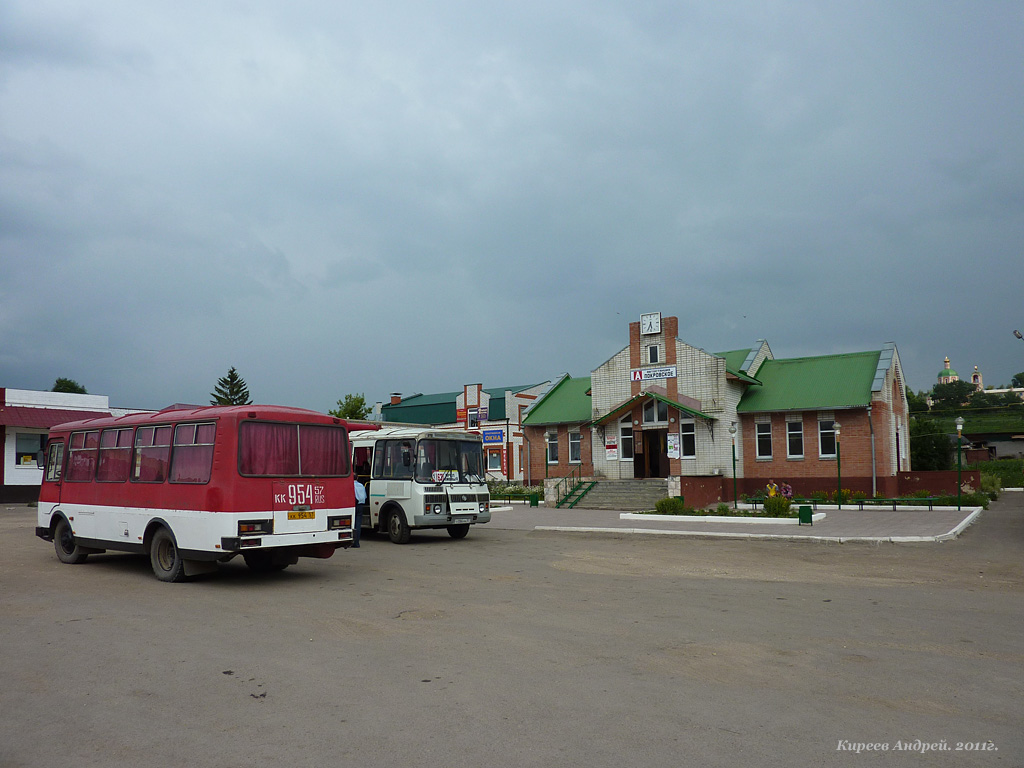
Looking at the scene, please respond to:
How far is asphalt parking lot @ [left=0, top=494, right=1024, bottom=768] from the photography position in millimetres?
5051

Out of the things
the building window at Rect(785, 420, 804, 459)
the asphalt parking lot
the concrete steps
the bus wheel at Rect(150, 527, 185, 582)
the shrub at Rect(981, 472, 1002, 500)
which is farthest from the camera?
the shrub at Rect(981, 472, 1002, 500)

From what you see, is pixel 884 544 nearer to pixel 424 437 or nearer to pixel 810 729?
pixel 424 437

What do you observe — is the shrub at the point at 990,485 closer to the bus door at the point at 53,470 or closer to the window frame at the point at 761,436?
the window frame at the point at 761,436

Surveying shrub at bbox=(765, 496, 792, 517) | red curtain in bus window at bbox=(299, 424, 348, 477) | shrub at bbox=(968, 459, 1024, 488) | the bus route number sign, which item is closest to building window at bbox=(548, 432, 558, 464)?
shrub at bbox=(765, 496, 792, 517)

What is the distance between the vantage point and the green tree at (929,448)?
4666 centimetres

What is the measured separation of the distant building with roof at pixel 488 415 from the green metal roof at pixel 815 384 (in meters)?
13.5

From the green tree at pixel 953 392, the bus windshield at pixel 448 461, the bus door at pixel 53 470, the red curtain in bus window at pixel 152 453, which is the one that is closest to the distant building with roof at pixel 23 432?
the bus door at pixel 53 470

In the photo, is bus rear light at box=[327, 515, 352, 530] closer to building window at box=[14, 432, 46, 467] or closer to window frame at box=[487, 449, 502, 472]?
window frame at box=[487, 449, 502, 472]

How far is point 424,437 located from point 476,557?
13.2ft

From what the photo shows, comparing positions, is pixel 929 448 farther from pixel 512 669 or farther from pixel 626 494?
pixel 512 669

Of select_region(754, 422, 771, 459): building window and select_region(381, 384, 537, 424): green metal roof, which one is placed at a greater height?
select_region(381, 384, 537, 424): green metal roof

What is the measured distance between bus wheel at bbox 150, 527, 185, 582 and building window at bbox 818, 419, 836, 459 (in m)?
28.9

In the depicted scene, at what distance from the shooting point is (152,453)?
12.9 meters

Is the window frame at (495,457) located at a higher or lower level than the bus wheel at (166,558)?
higher
